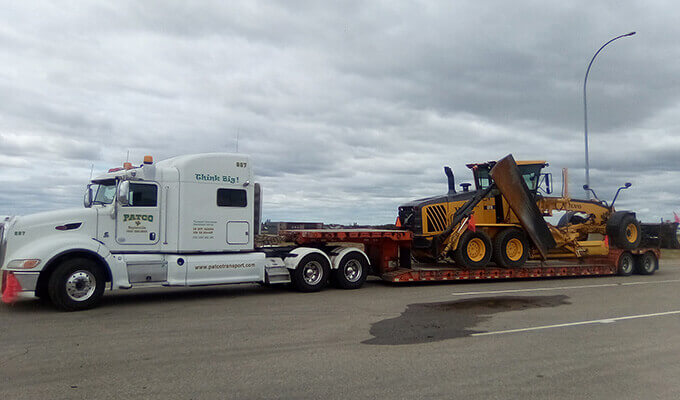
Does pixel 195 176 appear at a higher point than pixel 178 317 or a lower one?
higher

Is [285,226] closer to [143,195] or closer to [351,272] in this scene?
[351,272]

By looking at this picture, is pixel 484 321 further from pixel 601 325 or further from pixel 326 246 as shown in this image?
pixel 326 246

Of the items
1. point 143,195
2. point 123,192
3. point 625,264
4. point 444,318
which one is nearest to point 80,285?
point 123,192

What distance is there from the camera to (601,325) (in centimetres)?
841

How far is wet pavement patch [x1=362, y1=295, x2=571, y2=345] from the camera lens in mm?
7570

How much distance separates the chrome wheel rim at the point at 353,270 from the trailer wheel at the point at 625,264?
32.8 feet

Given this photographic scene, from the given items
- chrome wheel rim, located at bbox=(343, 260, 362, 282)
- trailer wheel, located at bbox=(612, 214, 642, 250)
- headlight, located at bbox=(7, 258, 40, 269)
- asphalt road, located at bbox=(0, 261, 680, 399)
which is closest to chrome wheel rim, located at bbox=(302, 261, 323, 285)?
chrome wheel rim, located at bbox=(343, 260, 362, 282)

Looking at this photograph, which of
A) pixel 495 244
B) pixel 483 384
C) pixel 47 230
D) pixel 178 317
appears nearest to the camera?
pixel 483 384

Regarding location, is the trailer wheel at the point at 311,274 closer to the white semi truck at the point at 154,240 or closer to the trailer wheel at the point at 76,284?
the white semi truck at the point at 154,240

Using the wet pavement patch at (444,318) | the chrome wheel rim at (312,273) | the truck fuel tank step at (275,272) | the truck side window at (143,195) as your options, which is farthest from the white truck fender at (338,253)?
the truck side window at (143,195)

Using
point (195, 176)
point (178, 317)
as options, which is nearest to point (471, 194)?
point (195, 176)

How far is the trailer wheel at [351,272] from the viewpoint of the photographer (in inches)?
513

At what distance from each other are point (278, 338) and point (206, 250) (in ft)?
14.6

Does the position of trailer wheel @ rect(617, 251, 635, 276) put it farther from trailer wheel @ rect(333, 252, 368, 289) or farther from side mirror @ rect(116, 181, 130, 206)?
side mirror @ rect(116, 181, 130, 206)
